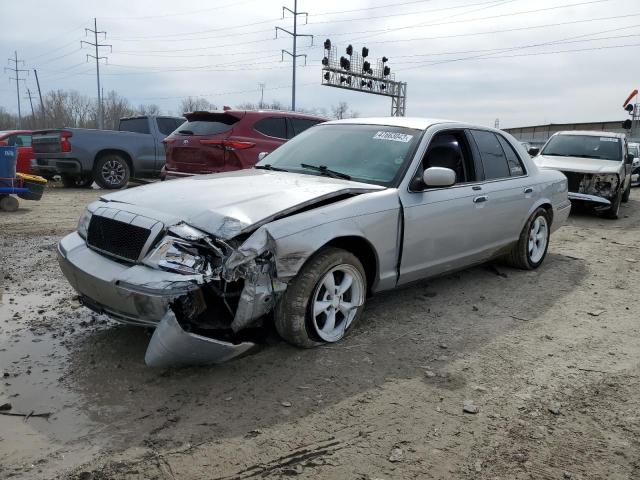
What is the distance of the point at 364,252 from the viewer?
4.00 metres

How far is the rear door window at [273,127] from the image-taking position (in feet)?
27.8

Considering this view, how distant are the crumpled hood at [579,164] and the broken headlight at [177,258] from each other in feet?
29.4

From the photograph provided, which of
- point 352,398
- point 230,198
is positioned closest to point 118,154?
point 230,198

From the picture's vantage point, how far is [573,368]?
3607 mm

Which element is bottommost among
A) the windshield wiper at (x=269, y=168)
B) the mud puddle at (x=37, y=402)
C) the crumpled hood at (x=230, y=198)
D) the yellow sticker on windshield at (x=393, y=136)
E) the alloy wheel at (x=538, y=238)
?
the mud puddle at (x=37, y=402)

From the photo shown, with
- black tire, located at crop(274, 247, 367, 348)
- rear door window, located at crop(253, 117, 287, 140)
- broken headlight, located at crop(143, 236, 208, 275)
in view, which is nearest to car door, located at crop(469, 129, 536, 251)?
black tire, located at crop(274, 247, 367, 348)

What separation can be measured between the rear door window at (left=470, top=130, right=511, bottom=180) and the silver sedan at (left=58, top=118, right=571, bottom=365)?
0.03 metres

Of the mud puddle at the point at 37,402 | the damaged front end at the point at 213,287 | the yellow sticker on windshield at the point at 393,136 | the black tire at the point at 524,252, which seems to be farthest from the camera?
the black tire at the point at 524,252

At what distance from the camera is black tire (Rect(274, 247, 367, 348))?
11.3 feet

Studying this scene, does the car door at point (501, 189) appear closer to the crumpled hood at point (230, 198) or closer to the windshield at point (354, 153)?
the windshield at point (354, 153)

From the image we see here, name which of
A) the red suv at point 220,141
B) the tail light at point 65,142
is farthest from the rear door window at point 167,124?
the red suv at point 220,141

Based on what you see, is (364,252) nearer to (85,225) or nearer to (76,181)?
(85,225)

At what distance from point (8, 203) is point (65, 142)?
2.79 meters

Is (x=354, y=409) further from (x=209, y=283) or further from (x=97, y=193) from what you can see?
(x=97, y=193)
